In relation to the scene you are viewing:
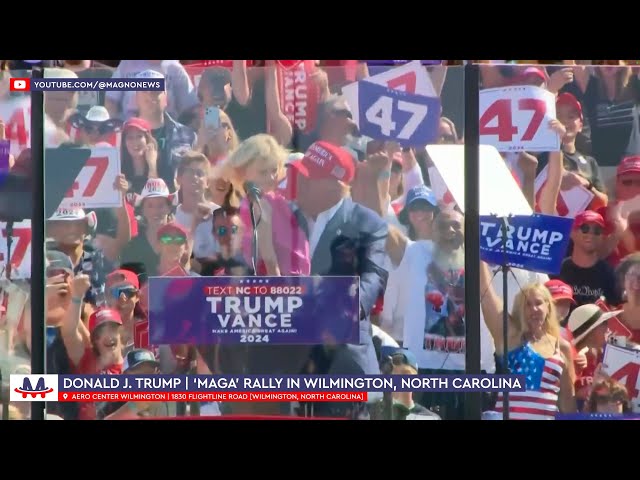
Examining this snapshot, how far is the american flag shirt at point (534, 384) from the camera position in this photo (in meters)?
4.24

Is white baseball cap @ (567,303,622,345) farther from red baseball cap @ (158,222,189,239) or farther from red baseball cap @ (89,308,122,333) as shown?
red baseball cap @ (89,308,122,333)

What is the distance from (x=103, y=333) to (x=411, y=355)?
4.66 feet

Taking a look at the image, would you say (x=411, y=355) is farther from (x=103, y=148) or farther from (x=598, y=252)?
(x=103, y=148)

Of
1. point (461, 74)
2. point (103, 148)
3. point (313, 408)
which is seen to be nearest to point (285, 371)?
point (313, 408)

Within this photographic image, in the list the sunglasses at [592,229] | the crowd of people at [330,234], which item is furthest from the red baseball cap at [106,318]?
the sunglasses at [592,229]

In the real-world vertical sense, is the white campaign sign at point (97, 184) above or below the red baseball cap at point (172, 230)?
above

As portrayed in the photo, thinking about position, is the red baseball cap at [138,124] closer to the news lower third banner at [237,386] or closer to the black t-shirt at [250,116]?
the black t-shirt at [250,116]

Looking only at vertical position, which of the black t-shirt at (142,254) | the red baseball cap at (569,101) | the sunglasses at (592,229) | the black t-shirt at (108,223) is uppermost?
the red baseball cap at (569,101)

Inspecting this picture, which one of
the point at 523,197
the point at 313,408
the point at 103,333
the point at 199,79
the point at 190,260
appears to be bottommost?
the point at 313,408

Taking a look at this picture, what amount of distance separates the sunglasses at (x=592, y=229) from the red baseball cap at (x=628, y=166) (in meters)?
0.27

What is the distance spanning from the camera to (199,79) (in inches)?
169

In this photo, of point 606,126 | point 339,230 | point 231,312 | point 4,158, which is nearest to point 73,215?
point 4,158

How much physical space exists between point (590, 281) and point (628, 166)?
563mm

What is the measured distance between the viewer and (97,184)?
4246 millimetres
